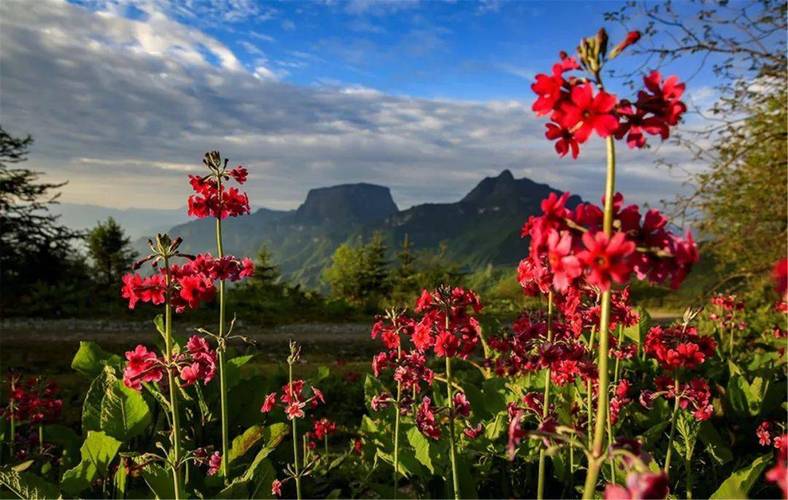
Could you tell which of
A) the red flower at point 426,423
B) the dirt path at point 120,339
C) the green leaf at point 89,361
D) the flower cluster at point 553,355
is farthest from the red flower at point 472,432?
the dirt path at point 120,339

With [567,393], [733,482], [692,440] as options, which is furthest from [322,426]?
[733,482]

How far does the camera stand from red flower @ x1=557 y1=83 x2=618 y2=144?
4.34 feet

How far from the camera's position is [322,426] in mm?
5195

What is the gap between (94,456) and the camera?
11.5 feet

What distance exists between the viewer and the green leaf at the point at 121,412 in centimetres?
379

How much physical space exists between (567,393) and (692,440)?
1038mm

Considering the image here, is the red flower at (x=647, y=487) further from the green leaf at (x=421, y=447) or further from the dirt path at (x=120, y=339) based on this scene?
the dirt path at (x=120, y=339)

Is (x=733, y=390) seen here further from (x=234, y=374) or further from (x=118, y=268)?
(x=118, y=268)

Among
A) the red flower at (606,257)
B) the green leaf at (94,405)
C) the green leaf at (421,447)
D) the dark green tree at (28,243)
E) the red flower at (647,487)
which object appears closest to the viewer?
the red flower at (647,487)

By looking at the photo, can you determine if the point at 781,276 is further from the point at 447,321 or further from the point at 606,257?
the point at 447,321

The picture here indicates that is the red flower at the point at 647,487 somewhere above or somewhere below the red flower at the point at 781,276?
below

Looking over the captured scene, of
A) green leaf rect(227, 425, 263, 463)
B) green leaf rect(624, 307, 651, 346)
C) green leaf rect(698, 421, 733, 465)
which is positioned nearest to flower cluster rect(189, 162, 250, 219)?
green leaf rect(227, 425, 263, 463)

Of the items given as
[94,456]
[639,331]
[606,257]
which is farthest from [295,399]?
[639,331]

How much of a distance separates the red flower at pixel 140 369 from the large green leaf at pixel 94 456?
1101 millimetres
